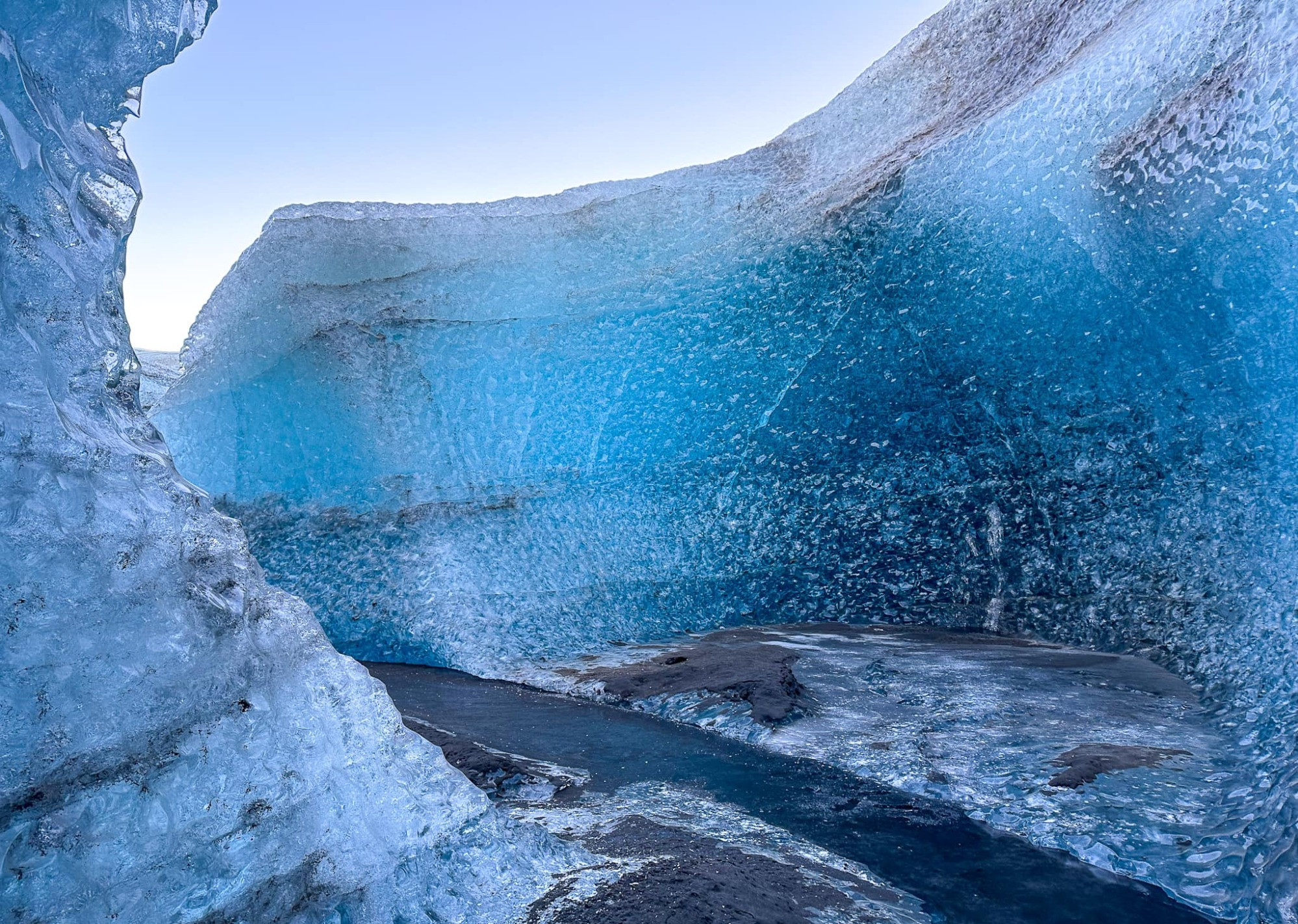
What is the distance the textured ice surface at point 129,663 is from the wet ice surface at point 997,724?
1063 millimetres

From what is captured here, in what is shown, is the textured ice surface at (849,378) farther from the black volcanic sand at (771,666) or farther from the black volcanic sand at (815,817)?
the black volcanic sand at (815,817)

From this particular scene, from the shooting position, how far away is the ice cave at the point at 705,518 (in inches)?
50.9

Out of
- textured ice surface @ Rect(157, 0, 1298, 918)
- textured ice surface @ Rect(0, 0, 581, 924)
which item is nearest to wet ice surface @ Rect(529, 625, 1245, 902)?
textured ice surface @ Rect(157, 0, 1298, 918)

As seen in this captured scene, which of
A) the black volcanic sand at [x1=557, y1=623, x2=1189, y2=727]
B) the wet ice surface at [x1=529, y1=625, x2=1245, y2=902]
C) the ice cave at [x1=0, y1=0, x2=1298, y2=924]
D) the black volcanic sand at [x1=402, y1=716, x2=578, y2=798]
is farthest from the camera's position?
the black volcanic sand at [x1=557, y1=623, x2=1189, y2=727]

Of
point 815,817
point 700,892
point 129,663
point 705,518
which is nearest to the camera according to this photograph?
point 129,663

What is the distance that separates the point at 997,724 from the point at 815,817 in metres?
0.76

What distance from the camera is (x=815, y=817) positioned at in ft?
6.42

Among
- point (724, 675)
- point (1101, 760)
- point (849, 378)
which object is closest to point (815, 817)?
point (1101, 760)

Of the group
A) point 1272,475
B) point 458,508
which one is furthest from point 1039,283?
point 458,508

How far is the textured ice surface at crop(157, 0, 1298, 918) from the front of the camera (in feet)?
9.05

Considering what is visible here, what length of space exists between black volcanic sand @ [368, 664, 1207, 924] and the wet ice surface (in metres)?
0.08

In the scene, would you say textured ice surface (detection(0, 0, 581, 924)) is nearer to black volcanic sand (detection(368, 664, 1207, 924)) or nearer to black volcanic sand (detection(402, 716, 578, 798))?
black volcanic sand (detection(368, 664, 1207, 924))

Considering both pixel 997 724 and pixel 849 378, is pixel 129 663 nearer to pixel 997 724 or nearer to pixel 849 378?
pixel 997 724

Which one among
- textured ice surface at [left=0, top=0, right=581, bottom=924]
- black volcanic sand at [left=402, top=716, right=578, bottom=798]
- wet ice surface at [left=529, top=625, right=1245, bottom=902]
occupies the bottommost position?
black volcanic sand at [left=402, top=716, right=578, bottom=798]
